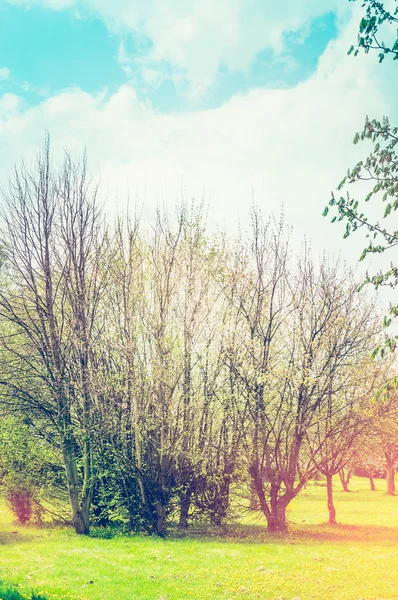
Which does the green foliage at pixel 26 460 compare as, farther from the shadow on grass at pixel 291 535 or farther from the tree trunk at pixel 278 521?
the tree trunk at pixel 278 521

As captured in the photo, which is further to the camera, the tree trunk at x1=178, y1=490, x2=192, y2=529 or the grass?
the tree trunk at x1=178, y1=490, x2=192, y2=529

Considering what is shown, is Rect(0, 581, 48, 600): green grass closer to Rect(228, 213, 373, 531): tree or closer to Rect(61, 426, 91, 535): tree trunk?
Rect(61, 426, 91, 535): tree trunk

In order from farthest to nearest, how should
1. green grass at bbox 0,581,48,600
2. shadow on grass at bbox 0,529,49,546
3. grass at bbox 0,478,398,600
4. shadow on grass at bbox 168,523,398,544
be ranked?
1. shadow on grass at bbox 168,523,398,544
2. shadow on grass at bbox 0,529,49,546
3. grass at bbox 0,478,398,600
4. green grass at bbox 0,581,48,600

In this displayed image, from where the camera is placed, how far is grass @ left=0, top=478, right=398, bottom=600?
341 inches

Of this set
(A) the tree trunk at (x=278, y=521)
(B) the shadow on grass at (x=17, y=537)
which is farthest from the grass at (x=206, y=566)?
(A) the tree trunk at (x=278, y=521)

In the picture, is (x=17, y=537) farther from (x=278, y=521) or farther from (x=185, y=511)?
(x=278, y=521)

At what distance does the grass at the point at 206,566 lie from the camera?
866 centimetres

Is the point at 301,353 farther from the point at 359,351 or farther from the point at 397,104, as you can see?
the point at 397,104

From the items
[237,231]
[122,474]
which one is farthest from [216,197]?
[122,474]

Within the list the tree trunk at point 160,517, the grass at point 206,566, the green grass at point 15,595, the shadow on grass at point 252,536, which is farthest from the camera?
the tree trunk at point 160,517

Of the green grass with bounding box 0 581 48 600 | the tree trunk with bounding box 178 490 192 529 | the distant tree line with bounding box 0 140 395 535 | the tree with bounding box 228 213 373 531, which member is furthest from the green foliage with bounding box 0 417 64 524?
the green grass with bounding box 0 581 48 600

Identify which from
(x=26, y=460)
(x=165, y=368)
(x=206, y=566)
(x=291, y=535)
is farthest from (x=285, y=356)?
(x=26, y=460)

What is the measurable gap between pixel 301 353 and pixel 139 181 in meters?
8.57

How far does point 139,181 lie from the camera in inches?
707
